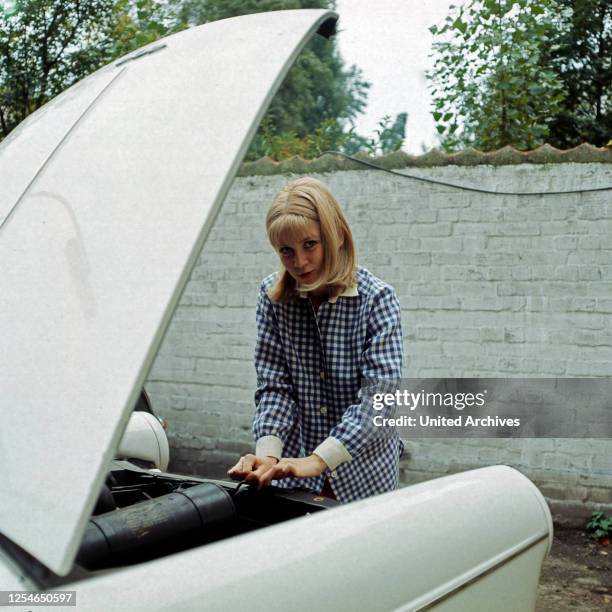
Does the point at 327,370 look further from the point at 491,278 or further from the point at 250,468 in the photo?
the point at 491,278

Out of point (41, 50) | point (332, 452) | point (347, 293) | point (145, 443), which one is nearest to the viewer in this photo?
point (332, 452)

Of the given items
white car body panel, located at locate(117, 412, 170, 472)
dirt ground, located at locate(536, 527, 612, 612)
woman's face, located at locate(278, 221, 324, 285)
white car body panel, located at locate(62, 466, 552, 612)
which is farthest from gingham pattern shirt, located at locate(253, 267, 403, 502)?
dirt ground, located at locate(536, 527, 612, 612)

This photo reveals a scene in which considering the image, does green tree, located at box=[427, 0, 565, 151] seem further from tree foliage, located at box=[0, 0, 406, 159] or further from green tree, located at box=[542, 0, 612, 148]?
green tree, located at box=[542, 0, 612, 148]

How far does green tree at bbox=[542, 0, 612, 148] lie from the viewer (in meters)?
9.56

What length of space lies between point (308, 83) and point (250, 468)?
1793 cm

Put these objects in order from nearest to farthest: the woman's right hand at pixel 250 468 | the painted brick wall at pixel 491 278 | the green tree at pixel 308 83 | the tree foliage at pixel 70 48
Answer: the woman's right hand at pixel 250 468, the painted brick wall at pixel 491 278, the tree foliage at pixel 70 48, the green tree at pixel 308 83

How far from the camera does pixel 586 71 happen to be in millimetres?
10336

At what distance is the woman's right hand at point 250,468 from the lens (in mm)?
1585

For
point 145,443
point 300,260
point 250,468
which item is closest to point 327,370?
point 300,260

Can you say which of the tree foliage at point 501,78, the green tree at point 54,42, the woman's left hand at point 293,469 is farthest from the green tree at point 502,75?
the woman's left hand at point 293,469

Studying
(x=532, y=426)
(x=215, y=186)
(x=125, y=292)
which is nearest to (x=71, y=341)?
(x=125, y=292)

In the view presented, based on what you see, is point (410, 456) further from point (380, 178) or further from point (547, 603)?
point (380, 178)

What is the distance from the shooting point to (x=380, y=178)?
4.72 meters

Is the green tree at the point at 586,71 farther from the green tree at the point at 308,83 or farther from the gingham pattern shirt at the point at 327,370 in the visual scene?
the gingham pattern shirt at the point at 327,370
